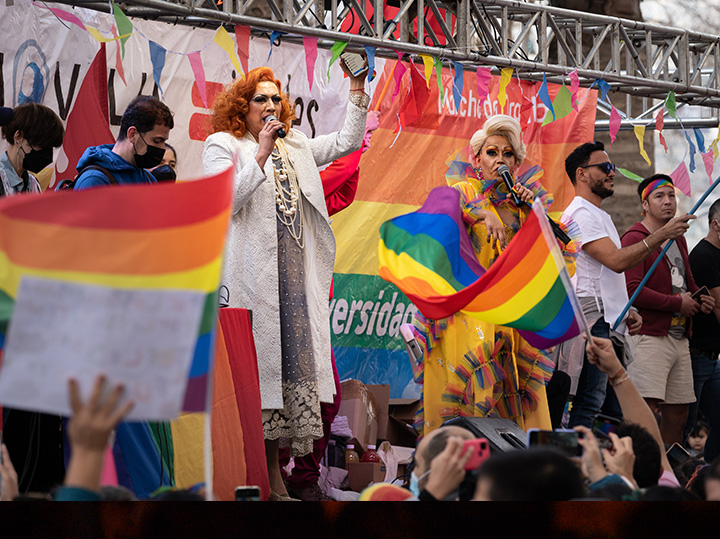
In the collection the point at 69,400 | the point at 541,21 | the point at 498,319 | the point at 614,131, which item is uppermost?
the point at 541,21

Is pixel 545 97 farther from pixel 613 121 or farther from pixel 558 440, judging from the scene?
pixel 558 440

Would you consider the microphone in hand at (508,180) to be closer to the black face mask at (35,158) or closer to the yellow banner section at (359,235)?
the yellow banner section at (359,235)

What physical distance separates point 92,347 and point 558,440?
1024 millimetres

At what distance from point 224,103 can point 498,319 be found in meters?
1.66

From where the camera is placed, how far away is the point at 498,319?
3373 millimetres

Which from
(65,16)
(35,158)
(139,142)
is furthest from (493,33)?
(35,158)

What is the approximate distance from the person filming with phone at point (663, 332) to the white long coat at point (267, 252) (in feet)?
5.81

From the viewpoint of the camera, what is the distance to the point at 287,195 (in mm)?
4094

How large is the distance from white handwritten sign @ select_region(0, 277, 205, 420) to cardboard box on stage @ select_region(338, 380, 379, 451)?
3844 mm

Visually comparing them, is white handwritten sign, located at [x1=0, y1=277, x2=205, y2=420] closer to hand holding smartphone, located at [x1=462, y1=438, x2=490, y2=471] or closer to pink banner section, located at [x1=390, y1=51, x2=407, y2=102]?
hand holding smartphone, located at [x1=462, y1=438, x2=490, y2=471]

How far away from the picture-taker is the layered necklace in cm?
405

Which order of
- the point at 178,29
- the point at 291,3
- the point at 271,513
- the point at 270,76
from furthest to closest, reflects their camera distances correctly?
the point at 178,29, the point at 291,3, the point at 270,76, the point at 271,513

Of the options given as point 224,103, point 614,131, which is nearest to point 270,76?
point 224,103

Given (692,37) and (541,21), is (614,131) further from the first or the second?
(541,21)
